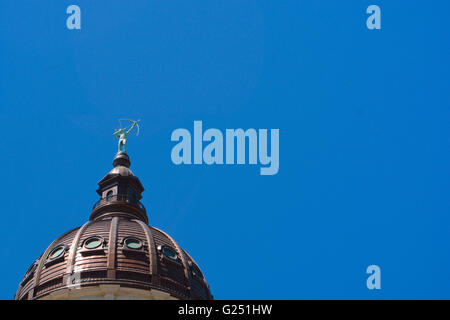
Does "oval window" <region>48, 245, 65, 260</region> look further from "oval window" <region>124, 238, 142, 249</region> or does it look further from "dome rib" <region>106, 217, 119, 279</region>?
"oval window" <region>124, 238, 142, 249</region>

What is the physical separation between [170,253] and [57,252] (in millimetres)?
7176

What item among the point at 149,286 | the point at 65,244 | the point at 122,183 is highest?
the point at 122,183

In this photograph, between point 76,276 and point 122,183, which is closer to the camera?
point 76,276

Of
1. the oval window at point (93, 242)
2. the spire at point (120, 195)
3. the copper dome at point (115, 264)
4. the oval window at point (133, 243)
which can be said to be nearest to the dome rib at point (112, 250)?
the copper dome at point (115, 264)

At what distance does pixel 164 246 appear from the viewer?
55125 mm

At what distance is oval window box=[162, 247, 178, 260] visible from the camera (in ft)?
179

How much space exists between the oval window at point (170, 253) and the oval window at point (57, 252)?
6421mm

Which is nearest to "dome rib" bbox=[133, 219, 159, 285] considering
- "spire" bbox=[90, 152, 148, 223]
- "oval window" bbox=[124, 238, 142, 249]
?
"oval window" bbox=[124, 238, 142, 249]

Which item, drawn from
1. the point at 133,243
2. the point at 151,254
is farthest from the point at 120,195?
the point at 151,254

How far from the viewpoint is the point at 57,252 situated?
5412cm
